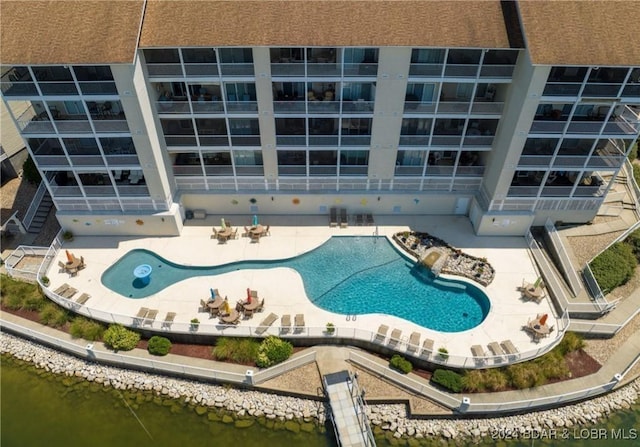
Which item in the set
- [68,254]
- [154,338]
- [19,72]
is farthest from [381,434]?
[19,72]

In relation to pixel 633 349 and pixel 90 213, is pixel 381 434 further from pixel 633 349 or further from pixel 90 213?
pixel 90 213

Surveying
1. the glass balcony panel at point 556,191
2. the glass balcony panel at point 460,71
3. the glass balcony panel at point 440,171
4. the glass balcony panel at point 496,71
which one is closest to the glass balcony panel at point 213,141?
the glass balcony panel at point 440,171

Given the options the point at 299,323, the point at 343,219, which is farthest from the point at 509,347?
the point at 343,219

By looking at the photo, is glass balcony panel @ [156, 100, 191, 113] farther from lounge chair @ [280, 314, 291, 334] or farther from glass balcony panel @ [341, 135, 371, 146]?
lounge chair @ [280, 314, 291, 334]

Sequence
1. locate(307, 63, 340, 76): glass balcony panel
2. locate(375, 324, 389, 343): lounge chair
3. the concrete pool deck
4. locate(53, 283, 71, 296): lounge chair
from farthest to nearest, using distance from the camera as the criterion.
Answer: locate(53, 283, 71, 296): lounge chair
locate(307, 63, 340, 76): glass balcony panel
the concrete pool deck
locate(375, 324, 389, 343): lounge chair

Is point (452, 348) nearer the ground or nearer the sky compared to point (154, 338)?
nearer the ground

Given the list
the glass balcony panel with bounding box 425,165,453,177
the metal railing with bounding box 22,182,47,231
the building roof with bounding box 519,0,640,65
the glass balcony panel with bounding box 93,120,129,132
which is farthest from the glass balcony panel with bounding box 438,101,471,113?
the metal railing with bounding box 22,182,47,231

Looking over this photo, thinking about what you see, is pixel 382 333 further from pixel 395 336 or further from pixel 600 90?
pixel 600 90
